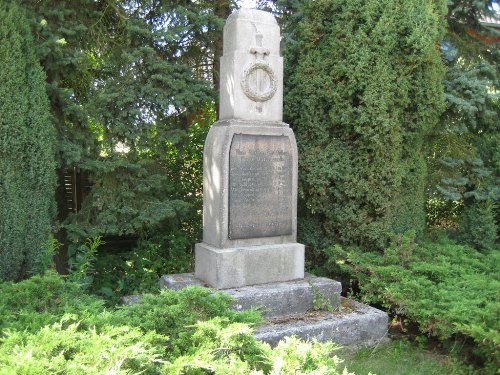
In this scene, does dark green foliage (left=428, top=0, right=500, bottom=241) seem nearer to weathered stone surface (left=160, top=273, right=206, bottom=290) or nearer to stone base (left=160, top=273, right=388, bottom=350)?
stone base (left=160, top=273, right=388, bottom=350)

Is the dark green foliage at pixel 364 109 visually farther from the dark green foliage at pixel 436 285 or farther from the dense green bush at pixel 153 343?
the dense green bush at pixel 153 343

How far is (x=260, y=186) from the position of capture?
200 inches

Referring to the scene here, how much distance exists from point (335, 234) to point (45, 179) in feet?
11.5

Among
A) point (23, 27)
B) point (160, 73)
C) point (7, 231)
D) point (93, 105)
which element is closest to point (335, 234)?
point (160, 73)

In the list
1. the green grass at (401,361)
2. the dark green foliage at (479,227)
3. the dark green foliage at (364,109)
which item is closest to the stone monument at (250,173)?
the dark green foliage at (364,109)

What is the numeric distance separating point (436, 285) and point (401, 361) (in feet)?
3.05

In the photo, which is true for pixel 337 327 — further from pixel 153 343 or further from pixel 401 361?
pixel 153 343

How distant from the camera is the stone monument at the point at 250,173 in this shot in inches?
193

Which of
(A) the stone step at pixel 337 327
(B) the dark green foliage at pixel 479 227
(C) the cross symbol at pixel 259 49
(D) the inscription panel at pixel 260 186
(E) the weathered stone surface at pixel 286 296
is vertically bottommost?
(A) the stone step at pixel 337 327

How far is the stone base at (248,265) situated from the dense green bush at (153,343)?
1516 millimetres

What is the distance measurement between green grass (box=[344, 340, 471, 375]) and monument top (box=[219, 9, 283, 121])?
8.44 feet

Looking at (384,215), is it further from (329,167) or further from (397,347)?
(397,347)

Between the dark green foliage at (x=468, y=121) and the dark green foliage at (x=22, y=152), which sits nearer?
the dark green foliage at (x=22, y=152)

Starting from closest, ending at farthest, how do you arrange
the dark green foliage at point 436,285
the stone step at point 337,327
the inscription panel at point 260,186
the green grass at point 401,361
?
the dark green foliage at point 436,285 < the green grass at point 401,361 < the stone step at point 337,327 < the inscription panel at point 260,186
